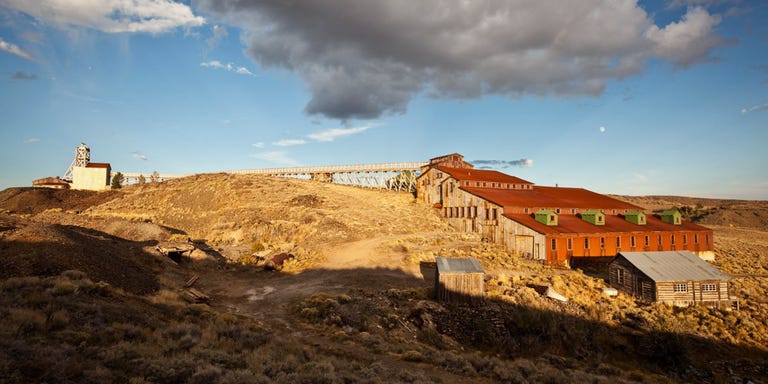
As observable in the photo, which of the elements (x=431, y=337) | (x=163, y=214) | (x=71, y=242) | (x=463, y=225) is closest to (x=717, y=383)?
(x=431, y=337)

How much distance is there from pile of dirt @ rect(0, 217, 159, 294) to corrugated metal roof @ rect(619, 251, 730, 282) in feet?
118

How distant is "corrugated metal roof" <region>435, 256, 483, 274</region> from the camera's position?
2533 centimetres

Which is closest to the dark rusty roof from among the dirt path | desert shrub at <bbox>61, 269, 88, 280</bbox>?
the dirt path

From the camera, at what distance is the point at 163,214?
193 feet

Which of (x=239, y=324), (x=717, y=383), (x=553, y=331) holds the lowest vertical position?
(x=717, y=383)

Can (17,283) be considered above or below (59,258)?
below

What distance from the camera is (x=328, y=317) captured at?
21469mm

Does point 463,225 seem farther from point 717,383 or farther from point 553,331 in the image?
point 717,383

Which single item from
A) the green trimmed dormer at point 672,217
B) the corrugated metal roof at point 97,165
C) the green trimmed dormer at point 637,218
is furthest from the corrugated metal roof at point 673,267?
the corrugated metal roof at point 97,165

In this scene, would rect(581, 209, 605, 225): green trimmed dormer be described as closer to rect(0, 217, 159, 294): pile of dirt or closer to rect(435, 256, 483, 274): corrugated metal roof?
rect(435, 256, 483, 274): corrugated metal roof

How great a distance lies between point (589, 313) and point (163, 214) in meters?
59.8

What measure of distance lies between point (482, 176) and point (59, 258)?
5070cm

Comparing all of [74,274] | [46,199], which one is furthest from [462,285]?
[46,199]

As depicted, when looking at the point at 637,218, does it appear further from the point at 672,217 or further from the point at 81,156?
the point at 81,156
